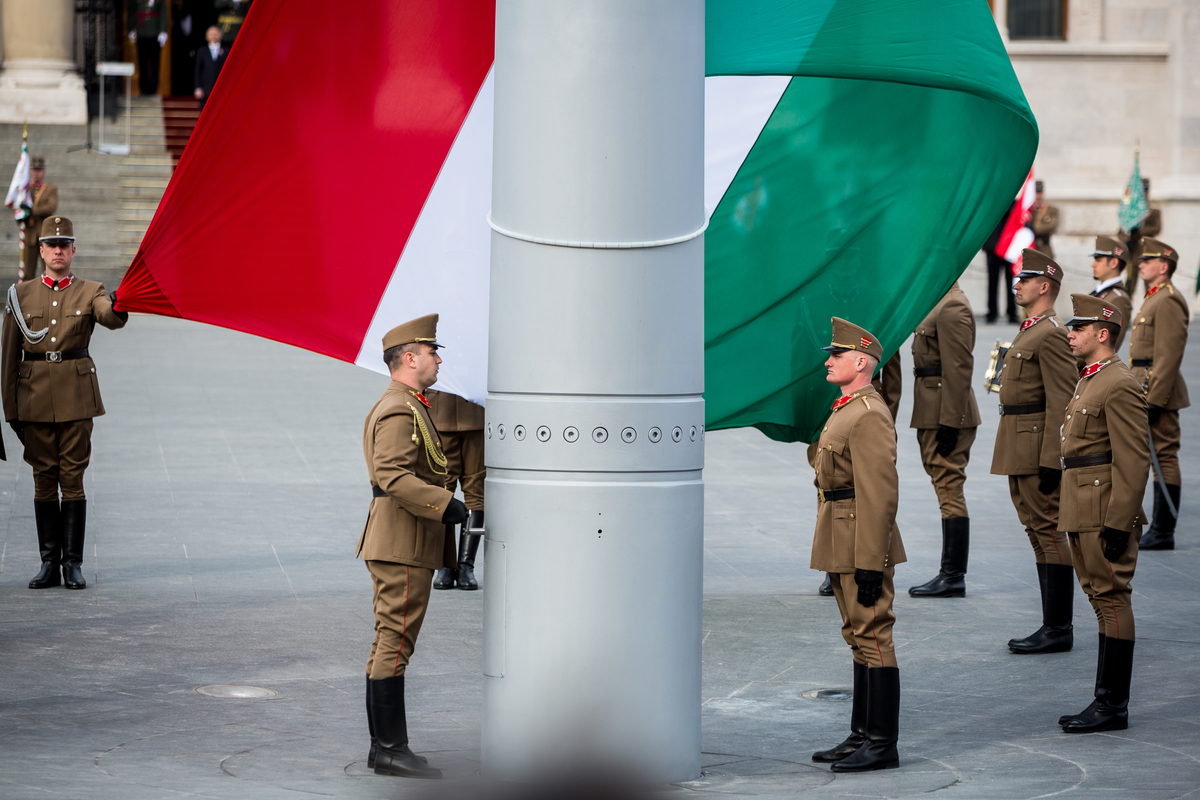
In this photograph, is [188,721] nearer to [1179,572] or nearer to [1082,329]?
[1082,329]

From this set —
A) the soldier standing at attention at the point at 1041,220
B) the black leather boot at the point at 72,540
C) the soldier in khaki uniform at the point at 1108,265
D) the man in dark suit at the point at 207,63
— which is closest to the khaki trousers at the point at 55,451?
the black leather boot at the point at 72,540

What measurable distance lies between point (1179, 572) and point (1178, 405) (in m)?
1.47

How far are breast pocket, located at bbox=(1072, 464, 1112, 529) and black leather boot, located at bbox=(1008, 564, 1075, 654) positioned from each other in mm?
1032

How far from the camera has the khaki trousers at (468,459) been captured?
8.94 metres

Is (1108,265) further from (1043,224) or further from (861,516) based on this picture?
(1043,224)

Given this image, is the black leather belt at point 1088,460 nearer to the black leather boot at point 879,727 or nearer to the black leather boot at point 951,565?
the black leather boot at point 879,727

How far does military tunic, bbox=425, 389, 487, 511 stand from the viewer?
8789 millimetres

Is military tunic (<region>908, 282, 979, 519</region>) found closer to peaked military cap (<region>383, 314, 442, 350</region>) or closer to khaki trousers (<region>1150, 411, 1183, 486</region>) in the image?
khaki trousers (<region>1150, 411, 1183, 486</region>)

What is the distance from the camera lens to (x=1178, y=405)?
1041 cm

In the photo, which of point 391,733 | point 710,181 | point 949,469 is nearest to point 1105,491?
point 710,181

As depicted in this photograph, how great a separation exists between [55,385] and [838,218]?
4.33m

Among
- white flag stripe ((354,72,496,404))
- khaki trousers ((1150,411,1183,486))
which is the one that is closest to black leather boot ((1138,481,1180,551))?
khaki trousers ((1150,411,1183,486))

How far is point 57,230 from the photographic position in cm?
887

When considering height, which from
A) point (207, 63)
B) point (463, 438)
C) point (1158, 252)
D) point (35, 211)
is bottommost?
point (463, 438)
